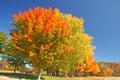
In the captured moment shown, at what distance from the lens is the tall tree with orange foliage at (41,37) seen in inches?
1443

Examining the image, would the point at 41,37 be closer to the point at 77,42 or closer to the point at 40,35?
the point at 40,35

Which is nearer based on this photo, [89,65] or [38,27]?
[38,27]

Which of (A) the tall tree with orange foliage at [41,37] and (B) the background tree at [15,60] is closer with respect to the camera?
(A) the tall tree with orange foliage at [41,37]

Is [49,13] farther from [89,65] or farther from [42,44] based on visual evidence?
[89,65]

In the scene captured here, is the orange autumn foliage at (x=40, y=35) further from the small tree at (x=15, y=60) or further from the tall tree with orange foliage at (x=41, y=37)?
the small tree at (x=15, y=60)

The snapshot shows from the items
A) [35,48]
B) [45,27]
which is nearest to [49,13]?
[45,27]

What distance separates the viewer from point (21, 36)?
1480 inches

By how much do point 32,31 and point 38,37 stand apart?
1263mm

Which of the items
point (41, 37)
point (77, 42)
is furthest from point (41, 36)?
point (77, 42)

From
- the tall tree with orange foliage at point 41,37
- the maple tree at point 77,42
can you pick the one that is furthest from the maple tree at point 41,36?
the maple tree at point 77,42

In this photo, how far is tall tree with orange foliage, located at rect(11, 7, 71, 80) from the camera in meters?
36.7

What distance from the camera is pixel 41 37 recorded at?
36844mm

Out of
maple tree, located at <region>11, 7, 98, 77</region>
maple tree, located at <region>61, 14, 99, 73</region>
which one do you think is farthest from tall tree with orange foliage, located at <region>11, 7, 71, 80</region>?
maple tree, located at <region>61, 14, 99, 73</region>

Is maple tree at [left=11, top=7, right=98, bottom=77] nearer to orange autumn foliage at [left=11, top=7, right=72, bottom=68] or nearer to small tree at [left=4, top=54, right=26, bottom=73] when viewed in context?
orange autumn foliage at [left=11, top=7, right=72, bottom=68]
